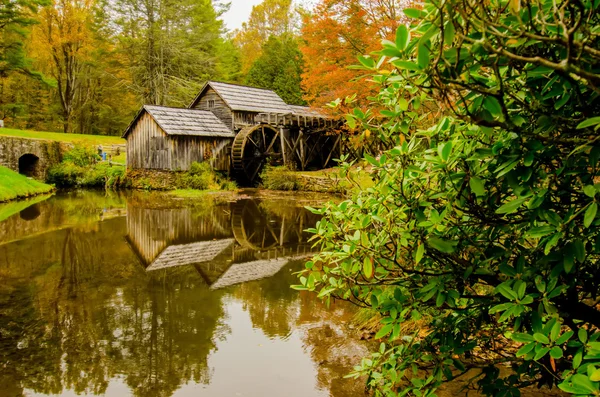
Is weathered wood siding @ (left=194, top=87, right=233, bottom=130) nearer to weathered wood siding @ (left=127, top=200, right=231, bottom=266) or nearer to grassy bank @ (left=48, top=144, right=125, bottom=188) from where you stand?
grassy bank @ (left=48, top=144, right=125, bottom=188)

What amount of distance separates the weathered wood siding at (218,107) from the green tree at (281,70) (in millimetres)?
9206

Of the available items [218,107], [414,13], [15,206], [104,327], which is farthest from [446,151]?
[218,107]

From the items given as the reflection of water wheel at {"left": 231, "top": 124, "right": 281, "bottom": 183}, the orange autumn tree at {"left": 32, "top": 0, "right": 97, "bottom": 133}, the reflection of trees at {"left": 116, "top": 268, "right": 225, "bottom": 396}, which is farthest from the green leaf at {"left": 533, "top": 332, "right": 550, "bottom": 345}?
the orange autumn tree at {"left": 32, "top": 0, "right": 97, "bottom": 133}

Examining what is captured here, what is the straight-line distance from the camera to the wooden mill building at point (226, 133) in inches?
914

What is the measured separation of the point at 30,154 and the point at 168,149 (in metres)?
8.53

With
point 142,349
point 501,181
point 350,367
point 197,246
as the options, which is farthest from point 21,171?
point 501,181

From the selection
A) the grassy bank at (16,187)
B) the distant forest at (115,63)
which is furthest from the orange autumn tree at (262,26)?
the grassy bank at (16,187)

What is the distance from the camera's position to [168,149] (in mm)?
22875

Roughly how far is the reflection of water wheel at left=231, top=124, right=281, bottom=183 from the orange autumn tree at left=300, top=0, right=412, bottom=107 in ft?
27.9

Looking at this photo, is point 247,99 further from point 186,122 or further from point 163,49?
point 163,49

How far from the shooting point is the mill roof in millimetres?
22922

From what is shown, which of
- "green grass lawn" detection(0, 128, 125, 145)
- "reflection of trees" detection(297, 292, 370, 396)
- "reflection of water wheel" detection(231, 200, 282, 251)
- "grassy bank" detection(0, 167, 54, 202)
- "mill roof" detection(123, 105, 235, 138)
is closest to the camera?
"reflection of trees" detection(297, 292, 370, 396)

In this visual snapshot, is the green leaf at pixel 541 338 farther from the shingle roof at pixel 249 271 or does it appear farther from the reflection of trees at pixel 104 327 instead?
the shingle roof at pixel 249 271

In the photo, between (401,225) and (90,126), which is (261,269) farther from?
(90,126)
